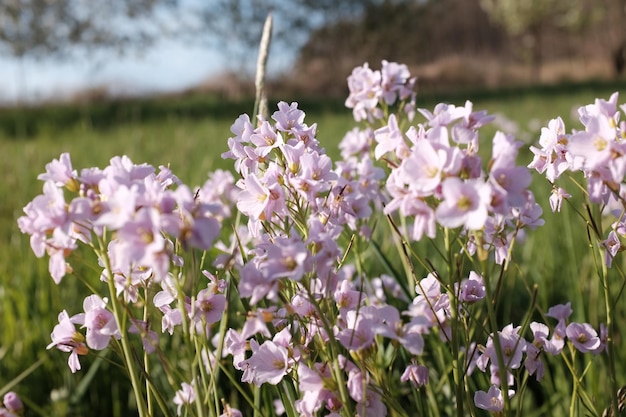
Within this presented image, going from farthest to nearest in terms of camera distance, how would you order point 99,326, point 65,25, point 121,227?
point 65,25 < point 99,326 < point 121,227

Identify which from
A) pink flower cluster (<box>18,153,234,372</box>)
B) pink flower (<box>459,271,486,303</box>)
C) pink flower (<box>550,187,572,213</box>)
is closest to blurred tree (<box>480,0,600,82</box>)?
pink flower (<box>550,187,572,213</box>)

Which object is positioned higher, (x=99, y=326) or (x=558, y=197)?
(x=558, y=197)

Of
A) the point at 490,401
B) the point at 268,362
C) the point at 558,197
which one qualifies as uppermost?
the point at 558,197

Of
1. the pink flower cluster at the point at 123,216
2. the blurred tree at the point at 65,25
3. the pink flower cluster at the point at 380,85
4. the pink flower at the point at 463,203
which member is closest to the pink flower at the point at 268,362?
the pink flower cluster at the point at 123,216

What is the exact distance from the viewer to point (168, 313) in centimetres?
88

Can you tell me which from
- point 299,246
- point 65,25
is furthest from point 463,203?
point 65,25

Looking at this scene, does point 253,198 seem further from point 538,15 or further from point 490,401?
point 538,15

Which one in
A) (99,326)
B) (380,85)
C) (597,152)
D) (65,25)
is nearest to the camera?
(597,152)

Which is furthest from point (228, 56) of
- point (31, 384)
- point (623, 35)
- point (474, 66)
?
point (31, 384)

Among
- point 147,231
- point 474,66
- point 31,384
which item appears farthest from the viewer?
point 474,66

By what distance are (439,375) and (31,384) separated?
1.16m

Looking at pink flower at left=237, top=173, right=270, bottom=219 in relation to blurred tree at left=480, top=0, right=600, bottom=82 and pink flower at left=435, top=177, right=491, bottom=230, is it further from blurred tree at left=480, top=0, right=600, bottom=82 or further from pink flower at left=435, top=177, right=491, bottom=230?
blurred tree at left=480, top=0, right=600, bottom=82

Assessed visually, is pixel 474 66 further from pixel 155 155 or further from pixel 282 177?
pixel 282 177

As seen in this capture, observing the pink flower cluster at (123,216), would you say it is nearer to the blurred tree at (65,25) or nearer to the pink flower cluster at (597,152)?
the pink flower cluster at (597,152)
